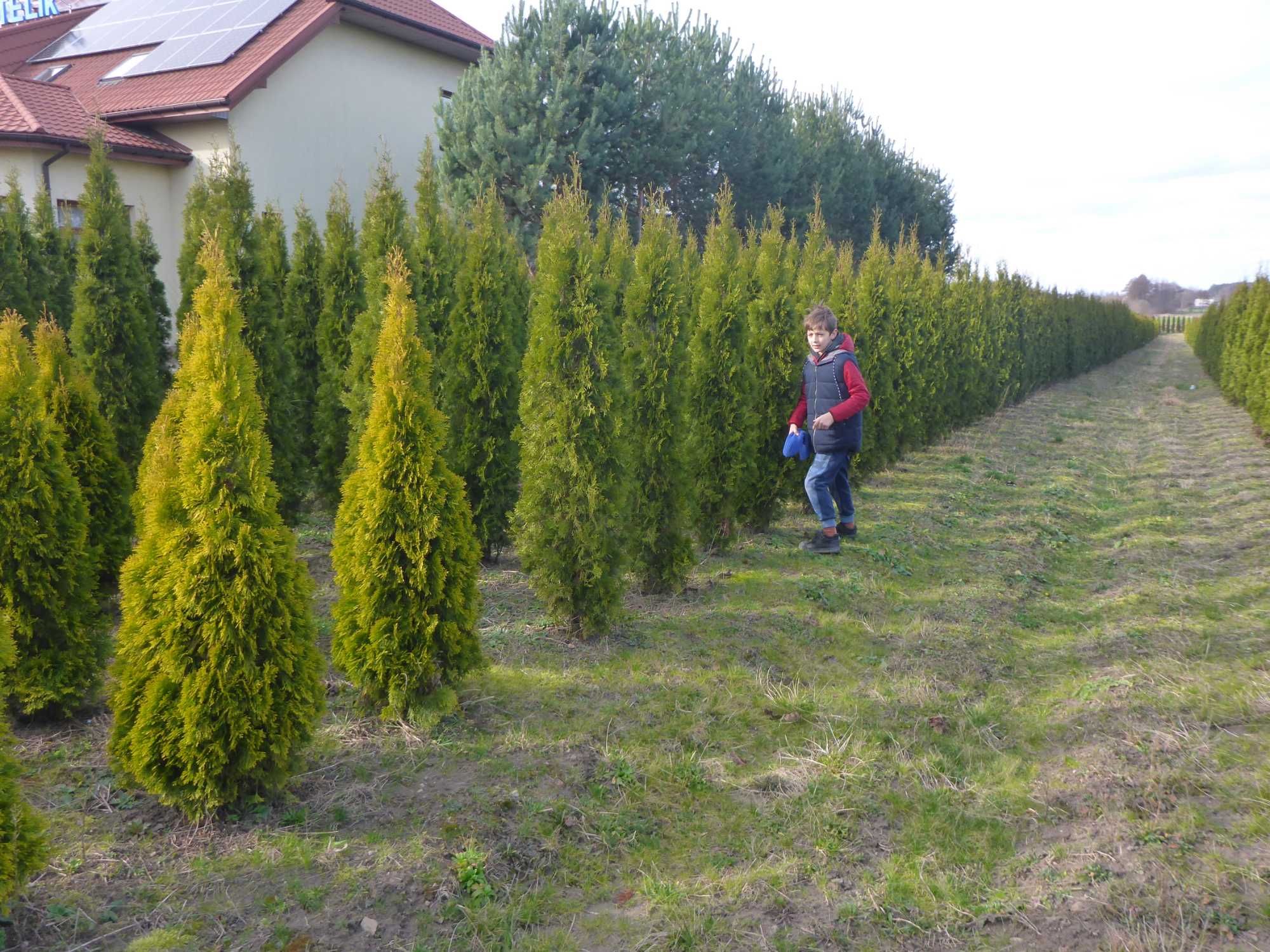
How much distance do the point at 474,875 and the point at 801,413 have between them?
5.60 metres

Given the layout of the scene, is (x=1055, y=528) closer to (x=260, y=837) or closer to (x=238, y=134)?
(x=260, y=837)

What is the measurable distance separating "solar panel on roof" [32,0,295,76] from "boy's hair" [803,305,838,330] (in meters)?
14.6

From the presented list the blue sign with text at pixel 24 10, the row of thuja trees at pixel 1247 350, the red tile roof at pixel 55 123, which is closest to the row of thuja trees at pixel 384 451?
the red tile roof at pixel 55 123

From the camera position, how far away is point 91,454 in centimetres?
457

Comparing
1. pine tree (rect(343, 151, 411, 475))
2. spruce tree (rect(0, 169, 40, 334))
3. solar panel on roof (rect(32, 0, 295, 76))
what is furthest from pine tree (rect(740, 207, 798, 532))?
solar panel on roof (rect(32, 0, 295, 76))

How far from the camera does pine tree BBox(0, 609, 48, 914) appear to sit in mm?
A: 2641

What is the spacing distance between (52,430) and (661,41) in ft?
68.9

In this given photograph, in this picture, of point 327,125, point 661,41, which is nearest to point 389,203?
point 327,125

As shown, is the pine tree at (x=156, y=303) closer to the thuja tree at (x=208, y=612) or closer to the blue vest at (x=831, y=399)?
the thuja tree at (x=208, y=612)

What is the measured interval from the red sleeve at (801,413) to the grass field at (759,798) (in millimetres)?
1616

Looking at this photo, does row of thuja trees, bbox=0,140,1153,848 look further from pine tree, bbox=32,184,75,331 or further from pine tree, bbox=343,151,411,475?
pine tree, bbox=32,184,75,331

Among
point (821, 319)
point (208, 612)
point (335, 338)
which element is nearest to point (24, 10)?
point (335, 338)

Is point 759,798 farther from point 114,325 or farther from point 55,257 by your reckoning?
point 55,257

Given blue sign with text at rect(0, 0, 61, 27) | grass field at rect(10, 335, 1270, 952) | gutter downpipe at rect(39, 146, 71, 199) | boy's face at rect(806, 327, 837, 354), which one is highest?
blue sign with text at rect(0, 0, 61, 27)
